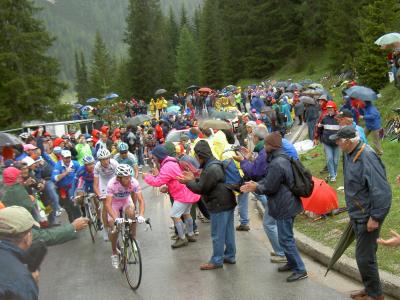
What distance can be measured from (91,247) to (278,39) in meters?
60.3

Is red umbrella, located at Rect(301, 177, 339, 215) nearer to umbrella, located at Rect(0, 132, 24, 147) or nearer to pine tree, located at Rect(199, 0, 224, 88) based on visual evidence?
umbrella, located at Rect(0, 132, 24, 147)

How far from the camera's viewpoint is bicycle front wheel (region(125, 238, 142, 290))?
778 centimetres

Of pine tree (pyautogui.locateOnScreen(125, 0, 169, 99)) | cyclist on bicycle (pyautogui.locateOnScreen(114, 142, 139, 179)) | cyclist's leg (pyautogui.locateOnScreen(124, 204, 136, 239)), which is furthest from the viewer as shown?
pine tree (pyautogui.locateOnScreen(125, 0, 169, 99))

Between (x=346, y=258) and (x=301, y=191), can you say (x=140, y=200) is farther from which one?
(x=346, y=258)

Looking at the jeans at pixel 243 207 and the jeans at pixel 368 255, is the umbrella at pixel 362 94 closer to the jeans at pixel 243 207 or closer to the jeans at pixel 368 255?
the jeans at pixel 243 207

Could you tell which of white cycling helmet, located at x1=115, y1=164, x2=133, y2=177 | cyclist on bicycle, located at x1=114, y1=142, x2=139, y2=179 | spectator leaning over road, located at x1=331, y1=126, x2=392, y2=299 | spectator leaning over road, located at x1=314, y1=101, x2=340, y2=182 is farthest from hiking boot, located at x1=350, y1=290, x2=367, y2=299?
spectator leaning over road, located at x1=314, y1=101, x2=340, y2=182

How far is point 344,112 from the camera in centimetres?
999

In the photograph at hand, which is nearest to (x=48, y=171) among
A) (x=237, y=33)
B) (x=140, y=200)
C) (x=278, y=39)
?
(x=140, y=200)

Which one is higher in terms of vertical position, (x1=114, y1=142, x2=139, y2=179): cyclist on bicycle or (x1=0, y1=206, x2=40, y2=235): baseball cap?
(x1=0, y1=206, x2=40, y2=235): baseball cap

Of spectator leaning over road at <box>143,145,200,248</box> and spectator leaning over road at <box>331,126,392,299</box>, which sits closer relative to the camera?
spectator leaning over road at <box>331,126,392,299</box>

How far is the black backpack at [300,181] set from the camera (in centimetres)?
724

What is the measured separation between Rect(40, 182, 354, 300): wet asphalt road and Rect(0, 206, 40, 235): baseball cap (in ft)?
11.5

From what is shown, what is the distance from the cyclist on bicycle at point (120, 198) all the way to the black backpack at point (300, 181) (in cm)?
254

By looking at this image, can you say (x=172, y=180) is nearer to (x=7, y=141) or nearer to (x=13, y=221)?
(x=7, y=141)
